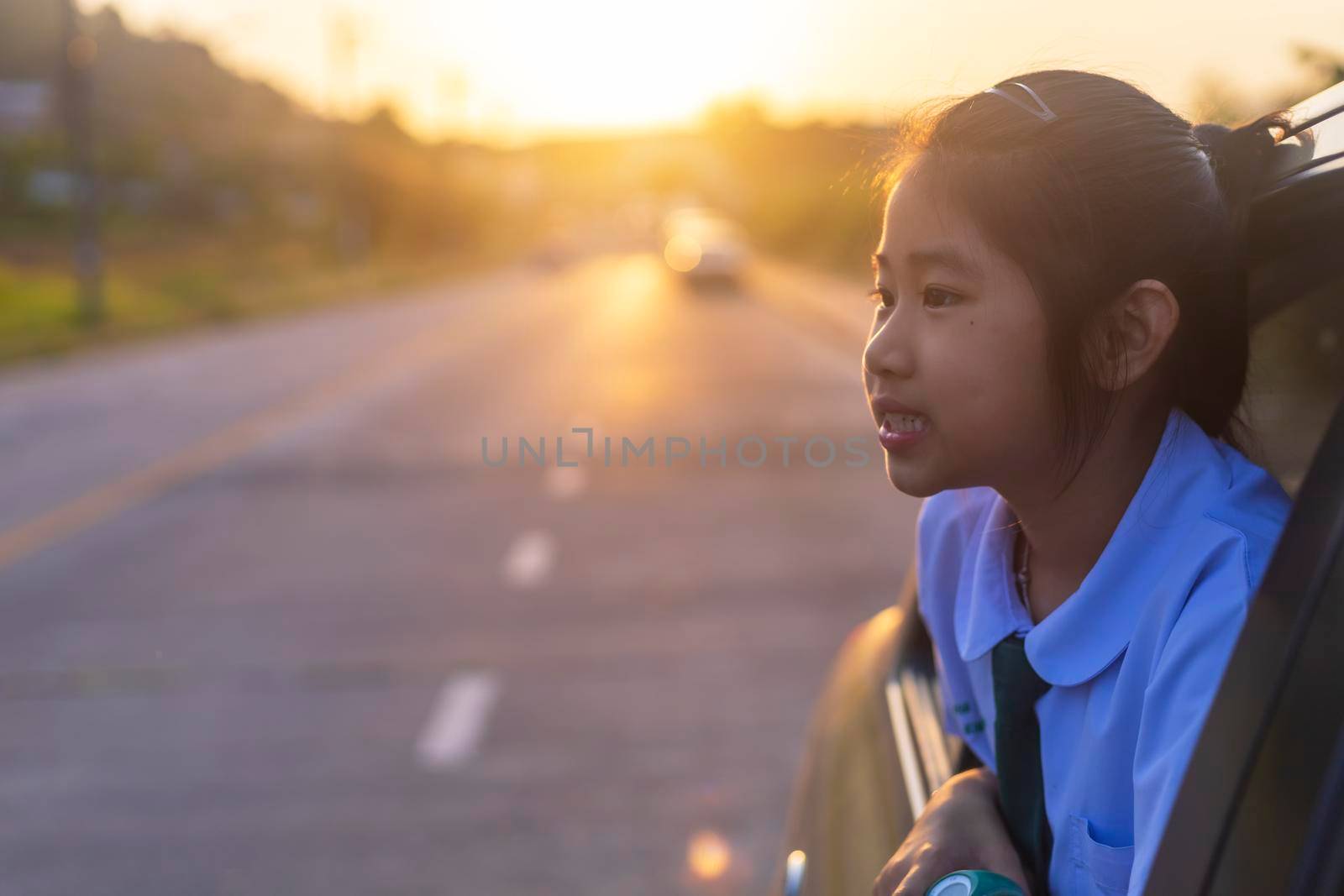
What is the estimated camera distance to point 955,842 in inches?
59.0

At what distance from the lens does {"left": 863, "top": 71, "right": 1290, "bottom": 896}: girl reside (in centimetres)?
131

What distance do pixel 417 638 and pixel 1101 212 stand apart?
18.4ft

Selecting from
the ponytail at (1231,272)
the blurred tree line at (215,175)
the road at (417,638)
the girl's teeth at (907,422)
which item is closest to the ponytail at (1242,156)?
the ponytail at (1231,272)

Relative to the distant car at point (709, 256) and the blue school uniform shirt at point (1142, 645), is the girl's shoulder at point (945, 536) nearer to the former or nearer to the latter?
the blue school uniform shirt at point (1142, 645)

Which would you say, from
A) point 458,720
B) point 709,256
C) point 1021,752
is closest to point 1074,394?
point 1021,752

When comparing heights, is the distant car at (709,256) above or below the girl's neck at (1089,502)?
below

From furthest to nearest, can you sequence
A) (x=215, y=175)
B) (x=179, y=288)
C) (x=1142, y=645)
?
1. (x=215, y=175)
2. (x=179, y=288)
3. (x=1142, y=645)

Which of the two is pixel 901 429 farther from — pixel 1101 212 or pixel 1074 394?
pixel 1101 212

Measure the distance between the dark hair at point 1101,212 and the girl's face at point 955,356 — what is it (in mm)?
23

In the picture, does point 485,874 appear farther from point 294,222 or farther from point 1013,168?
point 294,222

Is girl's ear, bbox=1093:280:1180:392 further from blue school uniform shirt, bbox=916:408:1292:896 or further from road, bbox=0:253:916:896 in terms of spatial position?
road, bbox=0:253:916:896

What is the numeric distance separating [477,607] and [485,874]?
10.0 feet

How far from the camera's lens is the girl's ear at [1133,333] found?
136 centimetres

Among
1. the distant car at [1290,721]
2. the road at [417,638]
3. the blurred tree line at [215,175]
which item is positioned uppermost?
the distant car at [1290,721]
